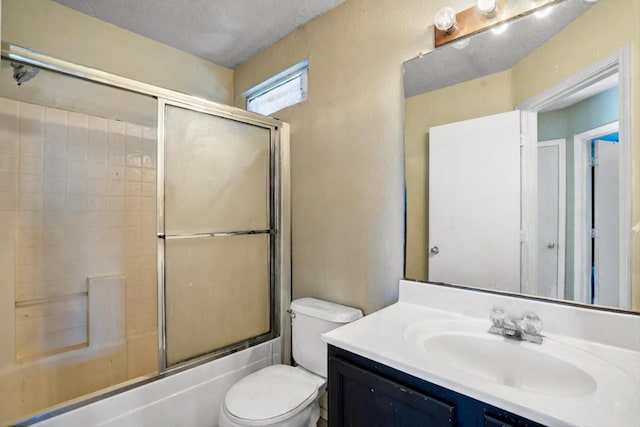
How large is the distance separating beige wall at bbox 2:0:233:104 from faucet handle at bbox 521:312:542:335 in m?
2.47

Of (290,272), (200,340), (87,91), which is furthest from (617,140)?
(87,91)

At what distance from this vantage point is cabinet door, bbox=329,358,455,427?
84cm

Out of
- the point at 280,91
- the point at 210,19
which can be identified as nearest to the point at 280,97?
the point at 280,91

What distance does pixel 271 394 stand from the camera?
1.42m

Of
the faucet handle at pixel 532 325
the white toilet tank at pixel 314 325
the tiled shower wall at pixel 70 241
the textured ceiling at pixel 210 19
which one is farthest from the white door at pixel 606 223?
the tiled shower wall at pixel 70 241

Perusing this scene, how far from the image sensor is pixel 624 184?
3.19 ft

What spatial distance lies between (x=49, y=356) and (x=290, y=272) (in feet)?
4.80

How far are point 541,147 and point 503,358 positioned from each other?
30.3 inches

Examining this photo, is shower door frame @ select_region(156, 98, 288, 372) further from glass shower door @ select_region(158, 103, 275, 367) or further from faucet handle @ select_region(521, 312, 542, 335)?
faucet handle @ select_region(521, 312, 542, 335)

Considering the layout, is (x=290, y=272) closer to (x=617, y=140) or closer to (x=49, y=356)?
(x=49, y=356)

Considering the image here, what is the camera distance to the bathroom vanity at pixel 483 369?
72 centimetres

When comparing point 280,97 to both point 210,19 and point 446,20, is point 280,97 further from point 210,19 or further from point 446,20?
point 446,20

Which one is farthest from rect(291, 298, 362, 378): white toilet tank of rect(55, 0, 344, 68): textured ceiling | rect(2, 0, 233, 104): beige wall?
rect(2, 0, 233, 104): beige wall

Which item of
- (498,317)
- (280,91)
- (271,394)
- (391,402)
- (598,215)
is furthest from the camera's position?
(280,91)
